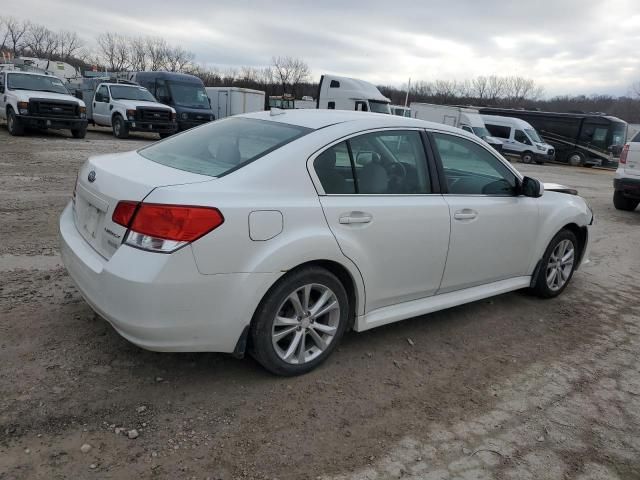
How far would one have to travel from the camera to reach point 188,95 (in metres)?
22.2

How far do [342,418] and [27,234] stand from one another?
14.2 ft

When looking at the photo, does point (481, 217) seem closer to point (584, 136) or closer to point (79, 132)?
point (79, 132)

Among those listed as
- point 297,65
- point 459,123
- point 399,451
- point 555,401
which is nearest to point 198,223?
point 399,451

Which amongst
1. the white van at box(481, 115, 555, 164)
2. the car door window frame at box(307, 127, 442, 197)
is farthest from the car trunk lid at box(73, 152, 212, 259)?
the white van at box(481, 115, 555, 164)

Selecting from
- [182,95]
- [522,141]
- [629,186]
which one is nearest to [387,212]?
[629,186]

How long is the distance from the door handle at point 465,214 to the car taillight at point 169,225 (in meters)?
1.84

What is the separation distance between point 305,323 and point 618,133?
31797 millimetres

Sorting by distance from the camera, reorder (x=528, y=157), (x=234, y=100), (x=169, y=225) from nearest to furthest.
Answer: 1. (x=169, y=225)
2. (x=234, y=100)
3. (x=528, y=157)

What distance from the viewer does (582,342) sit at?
4.17 metres

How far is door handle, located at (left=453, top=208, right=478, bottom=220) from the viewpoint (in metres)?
3.81

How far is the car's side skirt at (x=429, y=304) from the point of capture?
353 centimetres

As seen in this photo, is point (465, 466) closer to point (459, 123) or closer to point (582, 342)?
point (582, 342)

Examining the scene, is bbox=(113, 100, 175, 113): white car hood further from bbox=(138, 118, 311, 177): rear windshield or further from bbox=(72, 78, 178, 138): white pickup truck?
bbox=(138, 118, 311, 177): rear windshield

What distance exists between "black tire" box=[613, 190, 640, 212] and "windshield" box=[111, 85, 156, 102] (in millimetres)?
15656
